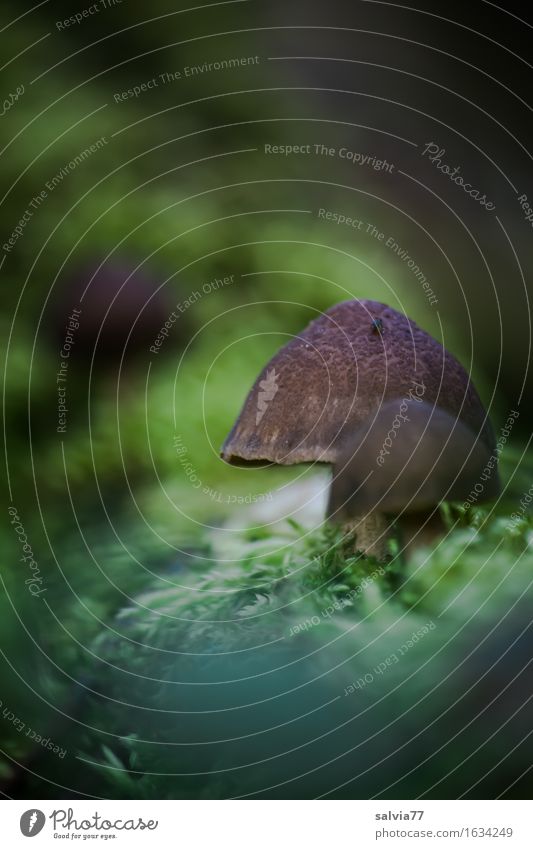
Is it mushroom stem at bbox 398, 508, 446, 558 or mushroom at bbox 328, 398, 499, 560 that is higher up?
mushroom at bbox 328, 398, 499, 560

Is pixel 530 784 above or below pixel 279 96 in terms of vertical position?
below

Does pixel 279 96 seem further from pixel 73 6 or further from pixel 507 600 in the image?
pixel 507 600

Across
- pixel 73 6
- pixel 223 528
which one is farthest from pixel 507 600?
pixel 73 6

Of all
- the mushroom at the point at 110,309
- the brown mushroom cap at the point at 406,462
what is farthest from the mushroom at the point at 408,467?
the mushroom at the point at 110,309

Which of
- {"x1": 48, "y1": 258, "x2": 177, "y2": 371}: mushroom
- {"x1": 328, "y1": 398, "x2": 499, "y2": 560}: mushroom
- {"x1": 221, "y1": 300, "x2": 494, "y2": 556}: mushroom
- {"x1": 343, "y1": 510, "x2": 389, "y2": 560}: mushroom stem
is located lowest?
{"x1": 343, "y1": 510, "x2": 389, "y2": 560}: mushroom stem

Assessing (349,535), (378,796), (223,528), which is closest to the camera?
(378,796)

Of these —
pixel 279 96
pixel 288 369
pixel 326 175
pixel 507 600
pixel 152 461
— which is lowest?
pixel 507 600

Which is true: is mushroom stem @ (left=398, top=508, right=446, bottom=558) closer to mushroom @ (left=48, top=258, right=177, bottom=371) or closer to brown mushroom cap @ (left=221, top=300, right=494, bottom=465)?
brown mushroom cap @ (left=221, top=300, right=494, bottom=465)

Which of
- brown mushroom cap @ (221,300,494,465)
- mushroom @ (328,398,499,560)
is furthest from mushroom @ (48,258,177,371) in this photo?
mushroom @ (328,398,499,560)

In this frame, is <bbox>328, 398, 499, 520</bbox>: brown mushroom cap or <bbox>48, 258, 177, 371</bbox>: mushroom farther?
<bbox>48, 258, 177, 371</bbox>: mushroom
